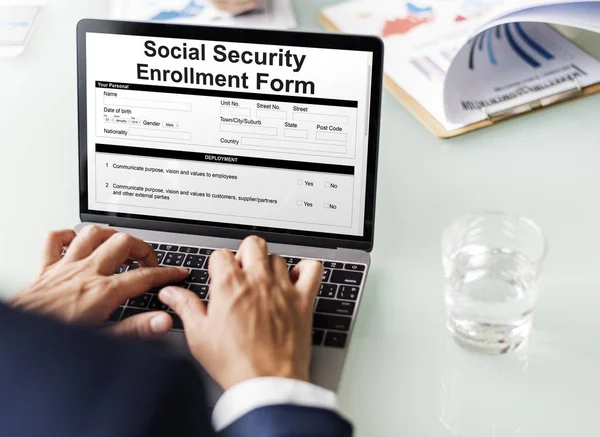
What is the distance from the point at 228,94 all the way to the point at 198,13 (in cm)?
47

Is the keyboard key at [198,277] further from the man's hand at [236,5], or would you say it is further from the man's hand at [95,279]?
the man's hand at [236,5]

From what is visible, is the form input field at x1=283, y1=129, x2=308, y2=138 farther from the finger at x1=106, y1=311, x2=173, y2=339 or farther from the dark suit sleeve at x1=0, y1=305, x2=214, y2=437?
the dark suit sleeve at x1=0, y1=305, x2=214, y2=437

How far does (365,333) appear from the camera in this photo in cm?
100

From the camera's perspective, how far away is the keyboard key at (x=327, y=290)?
3.31 feet

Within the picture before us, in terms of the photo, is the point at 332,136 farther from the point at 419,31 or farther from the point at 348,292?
the point at 419,31

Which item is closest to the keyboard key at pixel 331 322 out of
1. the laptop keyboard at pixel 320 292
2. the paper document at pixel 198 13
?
the laptop keyboard at pixel 320 292

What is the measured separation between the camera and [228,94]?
3.49 feet

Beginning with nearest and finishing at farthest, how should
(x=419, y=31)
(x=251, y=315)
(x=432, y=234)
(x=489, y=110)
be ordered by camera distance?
(x=251, y=315)
(x=432, y=234)
(x=489, y=110)
(x=419, y=31)

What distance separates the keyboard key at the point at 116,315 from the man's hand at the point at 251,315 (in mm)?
51

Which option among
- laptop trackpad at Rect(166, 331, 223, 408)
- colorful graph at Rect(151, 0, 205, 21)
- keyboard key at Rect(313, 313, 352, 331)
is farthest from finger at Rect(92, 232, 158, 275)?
colorful graph at Rect(151, 0, 205, 21)

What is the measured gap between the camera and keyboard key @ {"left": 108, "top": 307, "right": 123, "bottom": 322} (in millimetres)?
985

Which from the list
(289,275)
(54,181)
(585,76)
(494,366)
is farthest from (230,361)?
(585,76)

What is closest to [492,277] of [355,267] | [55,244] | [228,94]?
[355,267]

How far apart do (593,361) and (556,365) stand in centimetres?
4
